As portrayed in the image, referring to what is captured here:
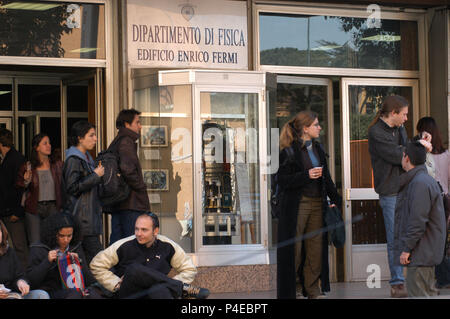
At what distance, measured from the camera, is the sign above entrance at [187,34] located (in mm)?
9539

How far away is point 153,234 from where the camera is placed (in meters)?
6.74

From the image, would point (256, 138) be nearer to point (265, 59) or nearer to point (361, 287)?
point (265, 59)

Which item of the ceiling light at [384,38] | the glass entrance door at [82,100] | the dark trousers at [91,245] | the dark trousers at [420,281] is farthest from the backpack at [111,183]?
the ceiling light at [384,38]

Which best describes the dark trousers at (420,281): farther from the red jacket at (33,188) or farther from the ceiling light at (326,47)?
the ceiling light at (326,47)

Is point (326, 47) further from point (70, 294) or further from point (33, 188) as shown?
point (70, 294)

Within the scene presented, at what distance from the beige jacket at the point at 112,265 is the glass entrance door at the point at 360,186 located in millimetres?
3971

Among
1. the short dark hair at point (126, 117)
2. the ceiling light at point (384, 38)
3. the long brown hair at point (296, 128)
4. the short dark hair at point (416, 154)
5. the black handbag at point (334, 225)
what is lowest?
the black handbag at point (334, 225)

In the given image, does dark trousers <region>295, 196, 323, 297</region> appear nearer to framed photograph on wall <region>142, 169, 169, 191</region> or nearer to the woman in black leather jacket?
the woman in black leather jacket

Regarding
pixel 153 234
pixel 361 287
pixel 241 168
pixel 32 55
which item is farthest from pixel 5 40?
pixel 361 287

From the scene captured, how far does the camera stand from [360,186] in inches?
412

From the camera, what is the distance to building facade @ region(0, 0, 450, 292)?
30.7 feet

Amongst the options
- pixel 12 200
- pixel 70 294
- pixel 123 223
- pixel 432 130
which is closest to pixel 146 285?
pixel 70 294

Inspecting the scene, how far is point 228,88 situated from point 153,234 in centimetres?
307

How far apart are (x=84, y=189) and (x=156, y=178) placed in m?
1.75
